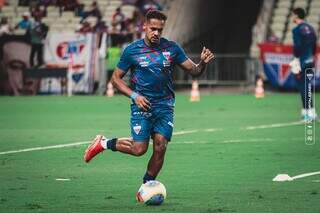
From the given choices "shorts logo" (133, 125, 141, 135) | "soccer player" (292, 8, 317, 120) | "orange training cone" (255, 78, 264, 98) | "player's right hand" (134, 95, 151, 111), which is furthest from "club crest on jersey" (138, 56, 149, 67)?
"orange training cone" (255, 78, 264, 98)

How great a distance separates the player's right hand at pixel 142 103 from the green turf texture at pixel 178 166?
3.36ft

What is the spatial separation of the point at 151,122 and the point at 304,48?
39.6ft

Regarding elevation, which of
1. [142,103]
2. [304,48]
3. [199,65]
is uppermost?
[199,65]

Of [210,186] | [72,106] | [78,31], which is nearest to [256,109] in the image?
[72,106]

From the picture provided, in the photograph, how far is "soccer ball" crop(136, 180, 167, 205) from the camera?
38.2 ft

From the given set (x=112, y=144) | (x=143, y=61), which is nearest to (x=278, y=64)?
(x=112, y=144)

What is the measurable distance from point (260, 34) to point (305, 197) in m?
28.8

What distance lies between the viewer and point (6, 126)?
78.5 ft

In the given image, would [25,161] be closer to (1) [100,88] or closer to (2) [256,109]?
(2) [256,109]

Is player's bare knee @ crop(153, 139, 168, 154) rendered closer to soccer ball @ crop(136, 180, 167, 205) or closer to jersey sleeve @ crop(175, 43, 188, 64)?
soccer ball @ crop(136, 180, 167, 205)

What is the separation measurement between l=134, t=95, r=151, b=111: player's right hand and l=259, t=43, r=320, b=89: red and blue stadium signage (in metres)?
25.4

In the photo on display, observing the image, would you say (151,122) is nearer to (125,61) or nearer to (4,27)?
(125,61)

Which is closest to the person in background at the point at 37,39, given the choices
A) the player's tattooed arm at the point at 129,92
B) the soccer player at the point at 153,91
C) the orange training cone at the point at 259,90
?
the orange training cone at the point at 259,90

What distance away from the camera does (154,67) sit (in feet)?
40.1
